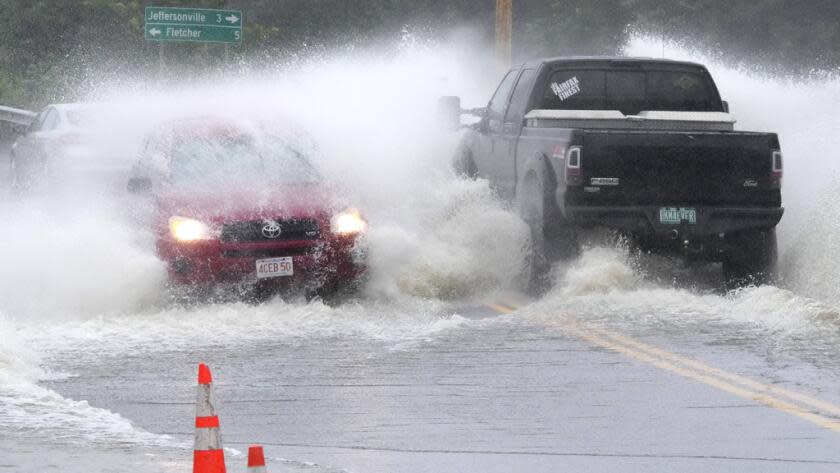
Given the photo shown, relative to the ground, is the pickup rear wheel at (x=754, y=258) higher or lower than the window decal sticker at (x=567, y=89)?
lower

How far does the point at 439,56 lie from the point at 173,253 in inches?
765

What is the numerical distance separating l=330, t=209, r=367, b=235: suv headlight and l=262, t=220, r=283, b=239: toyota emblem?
440 mm

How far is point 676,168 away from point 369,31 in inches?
2056

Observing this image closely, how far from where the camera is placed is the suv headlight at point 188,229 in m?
13.0

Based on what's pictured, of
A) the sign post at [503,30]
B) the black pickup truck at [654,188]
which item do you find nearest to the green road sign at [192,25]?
the sign post at [503,30]

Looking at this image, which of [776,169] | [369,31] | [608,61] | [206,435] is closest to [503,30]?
[608,61]

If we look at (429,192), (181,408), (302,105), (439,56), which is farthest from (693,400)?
(439,56)

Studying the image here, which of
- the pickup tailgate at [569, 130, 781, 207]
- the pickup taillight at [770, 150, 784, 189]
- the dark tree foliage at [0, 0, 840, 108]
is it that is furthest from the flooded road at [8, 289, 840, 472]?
the dark tree foliage at [0, 0, 840, 108]

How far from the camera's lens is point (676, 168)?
1380 cm

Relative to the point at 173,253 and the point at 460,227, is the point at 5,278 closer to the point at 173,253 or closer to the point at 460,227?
the point at 173,253

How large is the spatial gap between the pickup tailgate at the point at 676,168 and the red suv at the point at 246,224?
1948 mm

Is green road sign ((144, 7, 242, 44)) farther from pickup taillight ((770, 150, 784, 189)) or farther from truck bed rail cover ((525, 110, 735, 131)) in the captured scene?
pickup taillight ((770, 150, 784, 189))

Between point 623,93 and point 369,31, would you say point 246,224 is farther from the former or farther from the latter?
point 369,31

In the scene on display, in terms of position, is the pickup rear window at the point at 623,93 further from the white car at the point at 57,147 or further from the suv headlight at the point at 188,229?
the white car at the point at 57,147
